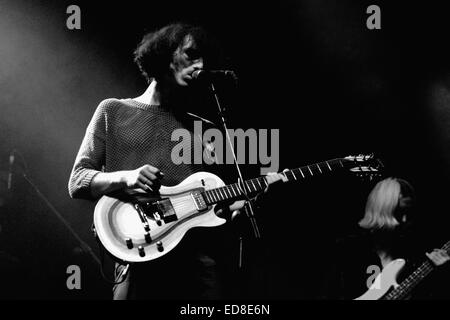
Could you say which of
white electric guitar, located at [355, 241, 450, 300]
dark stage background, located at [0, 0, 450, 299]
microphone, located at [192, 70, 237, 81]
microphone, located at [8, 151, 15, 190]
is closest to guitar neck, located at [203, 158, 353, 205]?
microphone, located at [192, 70, 237, 81]

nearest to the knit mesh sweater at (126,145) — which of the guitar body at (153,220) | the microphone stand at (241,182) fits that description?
the guitar body at (153,220)

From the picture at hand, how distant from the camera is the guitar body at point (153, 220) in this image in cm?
194

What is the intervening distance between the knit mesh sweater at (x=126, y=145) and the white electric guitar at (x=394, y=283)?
1.14 m

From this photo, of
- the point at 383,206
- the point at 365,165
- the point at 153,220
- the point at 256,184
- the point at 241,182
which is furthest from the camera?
the point at 383,206

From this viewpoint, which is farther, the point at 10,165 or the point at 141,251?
the point at 10,165

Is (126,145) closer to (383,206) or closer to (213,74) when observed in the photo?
(213,74)

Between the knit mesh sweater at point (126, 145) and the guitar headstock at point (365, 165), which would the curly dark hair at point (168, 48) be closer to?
the knit mesh sweater at point (126, 145)

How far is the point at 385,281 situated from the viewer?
2.44 m

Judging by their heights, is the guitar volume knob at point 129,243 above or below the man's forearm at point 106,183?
below

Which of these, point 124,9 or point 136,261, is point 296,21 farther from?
point 136,261

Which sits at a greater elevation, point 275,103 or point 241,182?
point 275,103

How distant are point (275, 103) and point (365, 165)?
102 centimetres

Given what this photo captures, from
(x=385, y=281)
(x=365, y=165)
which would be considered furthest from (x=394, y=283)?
(x=365, y=165)

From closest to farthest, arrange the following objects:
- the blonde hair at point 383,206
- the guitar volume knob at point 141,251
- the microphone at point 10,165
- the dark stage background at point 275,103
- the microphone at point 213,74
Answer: the guitar volume knob at point 141,251
the microphone at point 213,74
the blonde hair at point 383,206
the dark stage background at point 275,103
the microphone at point 10,165
